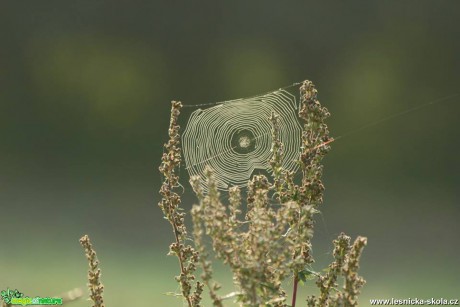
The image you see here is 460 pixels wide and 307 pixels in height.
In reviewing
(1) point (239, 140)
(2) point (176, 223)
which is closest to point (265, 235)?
(2) point (176, 223)

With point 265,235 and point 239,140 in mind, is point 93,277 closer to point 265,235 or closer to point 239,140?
point 265,235

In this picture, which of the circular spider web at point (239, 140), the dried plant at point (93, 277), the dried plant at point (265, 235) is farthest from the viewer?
the circular spider web at point (239, 140)

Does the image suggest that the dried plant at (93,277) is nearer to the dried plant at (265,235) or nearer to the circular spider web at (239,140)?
the dried plant at (265,235)

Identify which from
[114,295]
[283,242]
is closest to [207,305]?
[114,295]

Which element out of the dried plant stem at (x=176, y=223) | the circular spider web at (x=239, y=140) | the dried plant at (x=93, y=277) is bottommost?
the dried plant at (x=93, y=277)

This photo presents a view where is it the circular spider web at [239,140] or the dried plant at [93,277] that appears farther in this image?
the circular spider web at [239,140]

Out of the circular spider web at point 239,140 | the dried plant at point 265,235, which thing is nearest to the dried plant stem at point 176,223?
the dried plant at point 265,235

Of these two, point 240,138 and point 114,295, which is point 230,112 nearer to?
point 240,138
